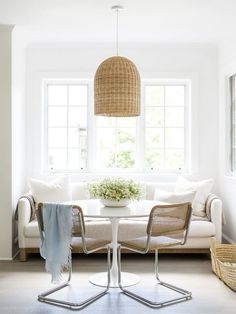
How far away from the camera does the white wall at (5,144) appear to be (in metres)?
4.77

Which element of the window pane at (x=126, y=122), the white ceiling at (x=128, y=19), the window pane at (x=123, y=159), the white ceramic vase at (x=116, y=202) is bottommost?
the white ceramic vase at (x=116, y=202)

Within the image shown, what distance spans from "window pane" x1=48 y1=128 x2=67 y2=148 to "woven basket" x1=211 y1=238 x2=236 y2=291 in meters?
2.57

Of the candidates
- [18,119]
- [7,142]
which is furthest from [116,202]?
[18,119]

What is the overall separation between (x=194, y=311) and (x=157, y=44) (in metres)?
3.62

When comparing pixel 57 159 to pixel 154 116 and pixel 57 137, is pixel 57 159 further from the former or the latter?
pixel 154 116

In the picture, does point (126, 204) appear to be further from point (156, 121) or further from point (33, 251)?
point (156, 121)

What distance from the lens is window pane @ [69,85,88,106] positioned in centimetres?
585

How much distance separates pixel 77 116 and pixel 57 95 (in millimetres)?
405

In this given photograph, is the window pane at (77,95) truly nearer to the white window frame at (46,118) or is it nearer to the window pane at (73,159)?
the white window frame at (46,118)

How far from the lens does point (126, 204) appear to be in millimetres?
3801

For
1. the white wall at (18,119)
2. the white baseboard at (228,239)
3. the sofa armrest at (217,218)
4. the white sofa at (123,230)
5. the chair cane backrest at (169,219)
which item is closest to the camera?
the chair cane backrest at (169,219)

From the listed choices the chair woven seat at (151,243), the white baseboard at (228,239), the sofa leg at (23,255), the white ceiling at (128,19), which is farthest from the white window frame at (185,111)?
the chair woven seat at (151,243)

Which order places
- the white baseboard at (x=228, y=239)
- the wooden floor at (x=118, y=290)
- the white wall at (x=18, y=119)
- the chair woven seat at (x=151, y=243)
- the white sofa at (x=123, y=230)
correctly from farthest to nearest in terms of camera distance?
the white baseboard at (x=228, y=239) → the white wall at (x=18, y=119) → the white sofa at (x=123, y=230) → the chair woven seat at (x=151, y=243) → the wooden floor at (x=118, y=290)

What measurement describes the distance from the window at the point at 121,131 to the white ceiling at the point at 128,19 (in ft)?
2.48
